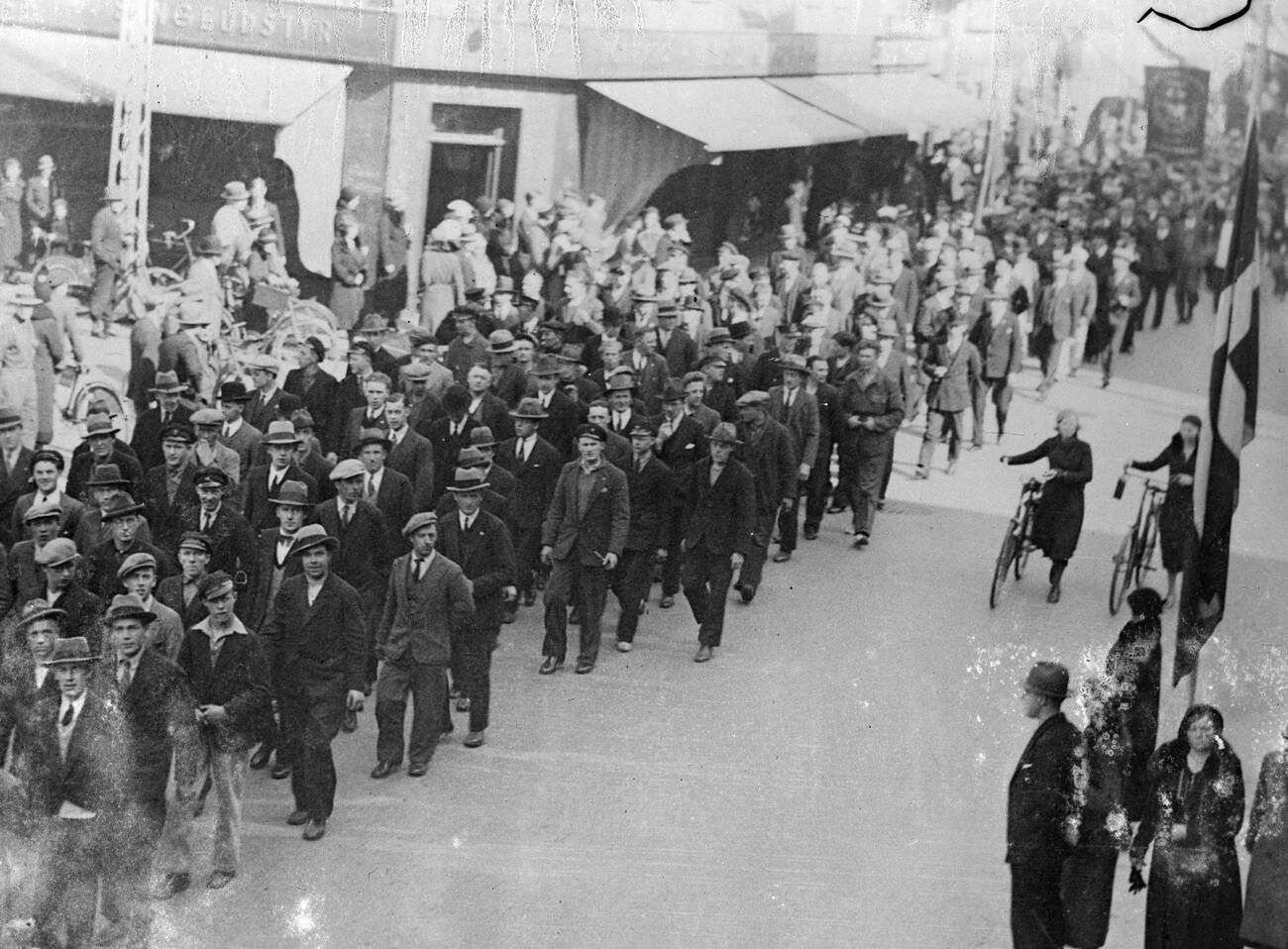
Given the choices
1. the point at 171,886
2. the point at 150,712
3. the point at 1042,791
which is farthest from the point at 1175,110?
the point at 171,886

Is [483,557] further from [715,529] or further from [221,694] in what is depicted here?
[221,694]

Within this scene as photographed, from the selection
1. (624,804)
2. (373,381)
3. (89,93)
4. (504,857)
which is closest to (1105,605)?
(624,804)

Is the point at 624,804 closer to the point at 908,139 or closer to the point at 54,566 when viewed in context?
the point at 54,566

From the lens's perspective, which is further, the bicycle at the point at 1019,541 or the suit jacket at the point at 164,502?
the suit jacket at the point at 164,502

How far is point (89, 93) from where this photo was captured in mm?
7438

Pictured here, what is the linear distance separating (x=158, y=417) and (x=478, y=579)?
5.81 feet

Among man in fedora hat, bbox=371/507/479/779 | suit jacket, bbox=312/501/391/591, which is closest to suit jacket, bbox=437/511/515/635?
man in fedora hat, bbox=371/507/479/779

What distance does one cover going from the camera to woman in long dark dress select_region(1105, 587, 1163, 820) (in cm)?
654

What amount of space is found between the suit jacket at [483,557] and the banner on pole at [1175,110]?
9.79 ft

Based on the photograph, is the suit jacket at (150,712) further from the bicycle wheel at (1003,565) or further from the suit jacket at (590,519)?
the bicycle wheel at (1003,565)

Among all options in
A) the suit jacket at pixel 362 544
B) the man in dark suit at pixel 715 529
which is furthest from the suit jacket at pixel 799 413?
the suit jacket at pixel 362 544

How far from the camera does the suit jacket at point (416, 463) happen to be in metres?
7.57

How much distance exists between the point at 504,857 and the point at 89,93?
3651 millimetres

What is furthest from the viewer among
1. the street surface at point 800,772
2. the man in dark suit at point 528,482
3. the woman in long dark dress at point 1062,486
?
the man in dark suit at point 528,482
